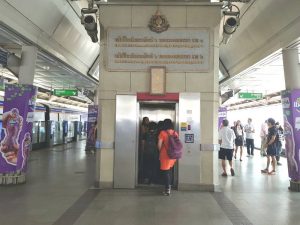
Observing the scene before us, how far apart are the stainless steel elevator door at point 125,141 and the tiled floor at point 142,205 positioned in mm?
384

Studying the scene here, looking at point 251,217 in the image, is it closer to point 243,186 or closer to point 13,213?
point 243,186

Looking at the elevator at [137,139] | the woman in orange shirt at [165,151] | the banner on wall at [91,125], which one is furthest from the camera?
the banner on wall at [91,125]

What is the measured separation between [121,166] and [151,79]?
209 cm

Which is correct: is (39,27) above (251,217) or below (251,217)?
above

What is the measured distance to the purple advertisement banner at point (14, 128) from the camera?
26.8ft

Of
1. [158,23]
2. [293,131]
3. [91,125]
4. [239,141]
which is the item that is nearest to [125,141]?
[158,23]

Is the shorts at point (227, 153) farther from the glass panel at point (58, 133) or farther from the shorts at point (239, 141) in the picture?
the glass panel at point (58, 133)

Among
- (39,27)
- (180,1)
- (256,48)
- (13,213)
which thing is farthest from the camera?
(256,48)

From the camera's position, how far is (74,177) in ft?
30.9

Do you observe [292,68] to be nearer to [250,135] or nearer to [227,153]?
[227,153]

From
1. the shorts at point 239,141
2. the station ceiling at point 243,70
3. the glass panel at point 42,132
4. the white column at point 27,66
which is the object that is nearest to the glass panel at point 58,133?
the glass panel at point 42,132

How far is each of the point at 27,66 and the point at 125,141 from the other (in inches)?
124

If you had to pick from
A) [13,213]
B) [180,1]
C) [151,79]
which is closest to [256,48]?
[180,1]

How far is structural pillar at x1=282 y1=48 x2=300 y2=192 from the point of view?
7.88 m
